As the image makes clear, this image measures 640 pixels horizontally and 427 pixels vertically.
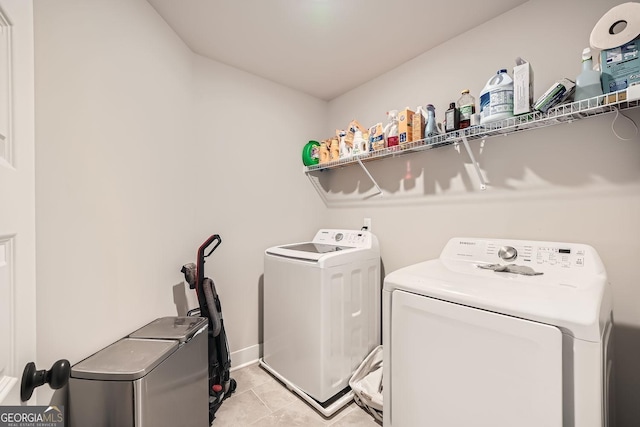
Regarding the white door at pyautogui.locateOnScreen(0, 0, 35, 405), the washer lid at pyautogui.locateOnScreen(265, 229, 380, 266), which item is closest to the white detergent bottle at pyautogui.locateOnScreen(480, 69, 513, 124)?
the washer lid at pyautogui.locateOnScreen(265, 229, 380, 266)

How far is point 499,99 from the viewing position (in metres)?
1.30

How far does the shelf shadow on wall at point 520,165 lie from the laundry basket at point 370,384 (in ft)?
3.92

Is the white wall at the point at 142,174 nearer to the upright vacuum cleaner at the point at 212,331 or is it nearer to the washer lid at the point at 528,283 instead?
the upright vacuum cleaner at the point at 212,331

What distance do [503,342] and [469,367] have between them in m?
0.16

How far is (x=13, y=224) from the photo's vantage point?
62 centimetres

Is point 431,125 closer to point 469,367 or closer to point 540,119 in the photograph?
point 540,119

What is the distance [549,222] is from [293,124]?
80.5 inches

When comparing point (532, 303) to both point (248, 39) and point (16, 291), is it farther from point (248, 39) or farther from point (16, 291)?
point (248, 39)

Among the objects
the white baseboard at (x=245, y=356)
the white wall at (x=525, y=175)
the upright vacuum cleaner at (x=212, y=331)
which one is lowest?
the white baseboard at (x=245, y=356)

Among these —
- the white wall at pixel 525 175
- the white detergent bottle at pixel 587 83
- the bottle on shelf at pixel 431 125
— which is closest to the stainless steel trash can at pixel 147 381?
the white wall at pixel 525 175

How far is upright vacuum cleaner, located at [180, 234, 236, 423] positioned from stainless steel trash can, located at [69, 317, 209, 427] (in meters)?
0.20

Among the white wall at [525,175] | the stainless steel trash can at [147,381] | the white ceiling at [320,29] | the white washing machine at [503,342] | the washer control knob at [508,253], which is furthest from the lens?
→ the white ceiling at [320,29]

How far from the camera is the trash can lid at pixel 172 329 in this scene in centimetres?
129

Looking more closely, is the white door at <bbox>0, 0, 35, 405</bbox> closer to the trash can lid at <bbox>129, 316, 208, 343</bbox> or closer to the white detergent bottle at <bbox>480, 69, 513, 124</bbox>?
the trash can lid at <bbox>129, 316, 208, 343</bbox>
